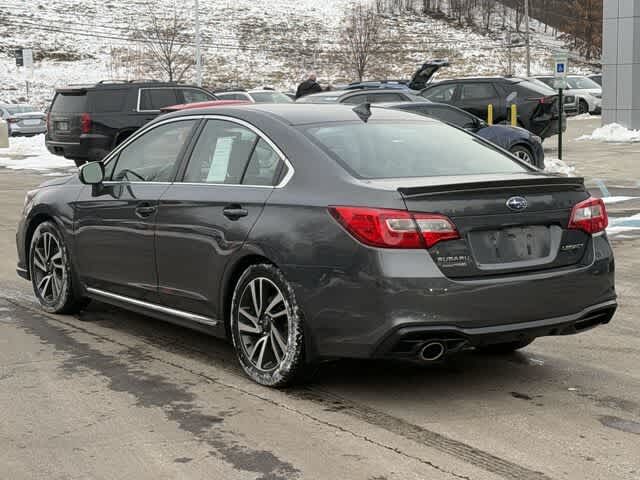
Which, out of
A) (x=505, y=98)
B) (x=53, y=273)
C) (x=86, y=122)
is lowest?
(x=53, y=273)

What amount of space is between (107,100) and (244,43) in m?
77.8

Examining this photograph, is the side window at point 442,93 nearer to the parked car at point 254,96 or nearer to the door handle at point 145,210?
the parked car at point 254,96

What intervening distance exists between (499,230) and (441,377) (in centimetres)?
108

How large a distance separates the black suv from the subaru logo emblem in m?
16.0

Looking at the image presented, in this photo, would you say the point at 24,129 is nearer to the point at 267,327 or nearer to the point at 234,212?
the point at 234,212

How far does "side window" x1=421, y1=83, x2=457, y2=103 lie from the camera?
24.6 metres

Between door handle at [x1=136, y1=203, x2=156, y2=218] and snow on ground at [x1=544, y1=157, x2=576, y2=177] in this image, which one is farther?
snow on ground at [x1=544, y1=157, x2=576, y2=177]

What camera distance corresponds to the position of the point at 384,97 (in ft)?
71.1

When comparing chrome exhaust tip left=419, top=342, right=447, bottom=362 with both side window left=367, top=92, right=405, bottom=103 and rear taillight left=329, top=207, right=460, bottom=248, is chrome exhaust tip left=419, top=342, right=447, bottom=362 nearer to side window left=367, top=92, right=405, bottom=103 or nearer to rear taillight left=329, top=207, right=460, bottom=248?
rear taillight left=329, top=207, right=460, bottom=248

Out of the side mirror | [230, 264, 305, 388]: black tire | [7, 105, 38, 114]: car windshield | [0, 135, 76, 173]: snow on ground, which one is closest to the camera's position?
[230, 264, 305, 388]: black tire

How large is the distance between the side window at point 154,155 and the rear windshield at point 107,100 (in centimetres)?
1395

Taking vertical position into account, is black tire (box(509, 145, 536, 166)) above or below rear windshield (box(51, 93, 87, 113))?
below

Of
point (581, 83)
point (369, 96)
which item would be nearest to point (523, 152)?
point (369, 96)

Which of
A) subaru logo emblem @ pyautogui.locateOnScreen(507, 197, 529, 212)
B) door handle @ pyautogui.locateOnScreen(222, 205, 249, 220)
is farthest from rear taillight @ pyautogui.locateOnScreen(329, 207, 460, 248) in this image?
door handle @ pyautogui.locateOnScreen(222, 205, 249, 220)
